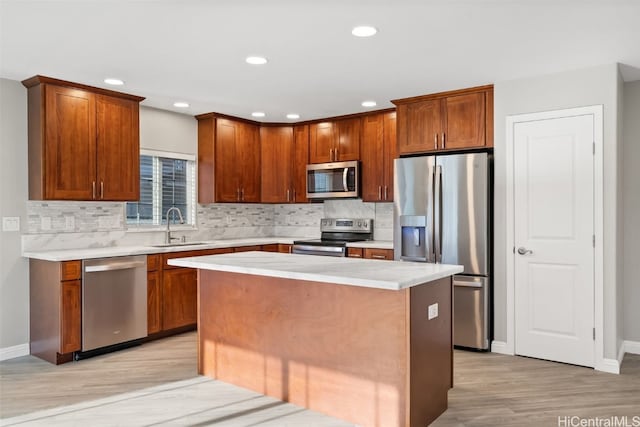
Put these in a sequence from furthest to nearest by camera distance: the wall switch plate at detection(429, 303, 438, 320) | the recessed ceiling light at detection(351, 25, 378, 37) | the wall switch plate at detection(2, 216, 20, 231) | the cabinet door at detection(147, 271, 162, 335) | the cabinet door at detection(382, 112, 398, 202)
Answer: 1. the cabinet door at detection(382, 112, 398, 202)
2. the cabinet door at detection(147, 271, 162, 335)
3. the wall switch plate at detection(2, 216, 20, 231)
4. the recessed ceiling light at detection(351, 25, 378, 37)
5. the wall switch plate at detection(429, 303, 438, 320)

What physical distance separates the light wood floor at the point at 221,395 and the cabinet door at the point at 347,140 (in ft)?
8.70

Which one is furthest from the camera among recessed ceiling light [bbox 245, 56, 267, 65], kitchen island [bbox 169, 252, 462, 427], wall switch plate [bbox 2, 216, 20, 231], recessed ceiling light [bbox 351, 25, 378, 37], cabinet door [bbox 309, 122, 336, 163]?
cabinet door [bbox 309, 122, 336, 163]

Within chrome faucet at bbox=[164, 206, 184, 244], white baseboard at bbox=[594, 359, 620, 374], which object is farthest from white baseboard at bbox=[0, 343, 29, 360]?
white baseboard at bbox=[594, 359, 620, 374]

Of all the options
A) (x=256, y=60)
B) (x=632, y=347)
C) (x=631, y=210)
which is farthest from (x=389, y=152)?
(x=632, y=347)

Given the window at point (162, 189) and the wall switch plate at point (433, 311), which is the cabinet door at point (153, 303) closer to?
the window at point (162, 189)

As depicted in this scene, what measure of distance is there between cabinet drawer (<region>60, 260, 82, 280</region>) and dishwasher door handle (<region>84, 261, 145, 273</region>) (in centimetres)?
6

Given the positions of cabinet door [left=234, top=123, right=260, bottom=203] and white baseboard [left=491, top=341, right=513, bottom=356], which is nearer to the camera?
white baseboard [left=491, top=341, right=513, bottom=356]

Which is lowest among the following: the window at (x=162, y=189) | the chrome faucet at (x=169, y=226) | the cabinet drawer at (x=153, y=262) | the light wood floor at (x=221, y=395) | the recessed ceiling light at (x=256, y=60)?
the light wood floor at (x=221, y=395)

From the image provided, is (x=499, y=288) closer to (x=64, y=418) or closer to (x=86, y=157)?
(x=64, y=418)

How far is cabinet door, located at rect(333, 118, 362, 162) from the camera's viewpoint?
215 inches

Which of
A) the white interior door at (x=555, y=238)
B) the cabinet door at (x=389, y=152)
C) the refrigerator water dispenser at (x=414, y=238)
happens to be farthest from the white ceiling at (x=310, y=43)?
the refrigerator water dispenser at (x=414, y=238)

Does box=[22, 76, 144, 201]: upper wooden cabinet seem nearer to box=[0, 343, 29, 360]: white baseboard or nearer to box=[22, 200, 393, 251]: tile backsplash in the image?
box=[22, 200, 393, 251]: tile backsplash

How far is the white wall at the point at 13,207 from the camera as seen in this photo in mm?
3932

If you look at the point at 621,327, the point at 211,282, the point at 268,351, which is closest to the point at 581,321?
the point at 621,327
